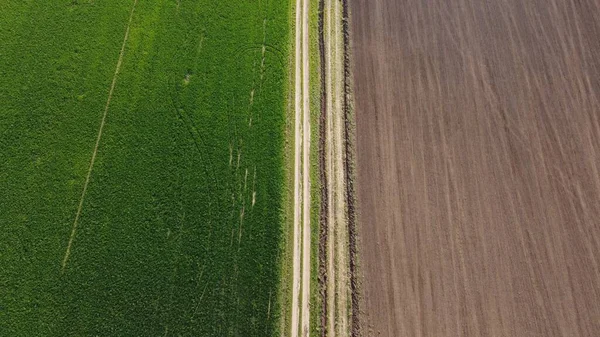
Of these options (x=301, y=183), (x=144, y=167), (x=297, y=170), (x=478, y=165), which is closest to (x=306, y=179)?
(x=301, y=183)

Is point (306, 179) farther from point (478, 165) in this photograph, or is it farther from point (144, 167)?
point (478, 165)

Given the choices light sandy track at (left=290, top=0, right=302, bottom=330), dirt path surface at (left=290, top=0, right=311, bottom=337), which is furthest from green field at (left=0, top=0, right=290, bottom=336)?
dirt path surface at (left=290, top=0, right=311, bottom=337)

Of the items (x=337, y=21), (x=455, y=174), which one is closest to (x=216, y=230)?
(x=455, y=174)

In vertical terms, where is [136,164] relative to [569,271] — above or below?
above

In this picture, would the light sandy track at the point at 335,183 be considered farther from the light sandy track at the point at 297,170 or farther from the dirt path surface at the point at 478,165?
the light sandy track at the point at 297,170

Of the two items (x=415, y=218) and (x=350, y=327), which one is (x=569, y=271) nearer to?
(x=415, y=218)

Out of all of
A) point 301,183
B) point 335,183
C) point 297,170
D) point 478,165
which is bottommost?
point 301,183
